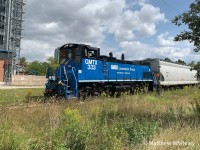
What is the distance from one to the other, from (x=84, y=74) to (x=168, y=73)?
1746 cm

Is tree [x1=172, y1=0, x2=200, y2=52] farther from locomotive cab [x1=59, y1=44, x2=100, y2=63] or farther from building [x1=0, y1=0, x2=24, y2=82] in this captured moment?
building [x1=0, y1=0, x2=24, y2=82]

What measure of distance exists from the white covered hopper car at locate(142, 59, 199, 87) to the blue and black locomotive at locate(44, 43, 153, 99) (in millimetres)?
8427

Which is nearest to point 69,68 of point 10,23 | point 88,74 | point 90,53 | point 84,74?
point 84,74

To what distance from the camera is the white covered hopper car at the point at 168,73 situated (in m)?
33.4

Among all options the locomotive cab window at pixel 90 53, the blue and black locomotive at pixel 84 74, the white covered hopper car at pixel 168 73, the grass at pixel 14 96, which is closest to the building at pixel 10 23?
the white covered hopper car at pixel 168 73

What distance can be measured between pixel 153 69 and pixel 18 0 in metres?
62.3

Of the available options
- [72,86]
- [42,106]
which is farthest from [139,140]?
[72,86]

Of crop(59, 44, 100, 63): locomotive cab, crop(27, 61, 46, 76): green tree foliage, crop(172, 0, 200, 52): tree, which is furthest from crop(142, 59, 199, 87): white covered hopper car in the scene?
crop(27, 61, 46, 76): green tree foliage

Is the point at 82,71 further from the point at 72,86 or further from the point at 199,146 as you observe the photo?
the point at 199,146

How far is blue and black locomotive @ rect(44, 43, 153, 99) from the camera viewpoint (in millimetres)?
20047

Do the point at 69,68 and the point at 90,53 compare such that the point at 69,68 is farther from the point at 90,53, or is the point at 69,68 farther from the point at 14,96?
the point at 14,96

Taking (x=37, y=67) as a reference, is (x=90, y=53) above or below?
below

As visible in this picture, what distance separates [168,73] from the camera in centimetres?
3547

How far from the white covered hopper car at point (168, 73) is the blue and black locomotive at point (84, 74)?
27.6ft
